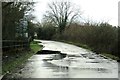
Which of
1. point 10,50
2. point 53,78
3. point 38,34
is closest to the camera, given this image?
point 53,78

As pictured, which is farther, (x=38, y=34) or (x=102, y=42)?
(x=38, y=34)

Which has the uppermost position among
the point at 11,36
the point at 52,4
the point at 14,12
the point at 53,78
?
the point at 52,4

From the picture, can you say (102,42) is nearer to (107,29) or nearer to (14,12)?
(107,29)

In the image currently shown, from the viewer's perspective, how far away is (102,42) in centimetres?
3231

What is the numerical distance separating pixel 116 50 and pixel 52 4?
7435 centimetres

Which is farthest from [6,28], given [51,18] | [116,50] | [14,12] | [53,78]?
[51,18]

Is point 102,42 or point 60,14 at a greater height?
point 60,14

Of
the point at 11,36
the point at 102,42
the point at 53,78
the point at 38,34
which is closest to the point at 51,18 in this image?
the point at 38,34

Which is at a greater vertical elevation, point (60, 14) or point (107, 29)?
point (60, 14)

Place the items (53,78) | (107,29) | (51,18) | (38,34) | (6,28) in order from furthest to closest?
1. (38,34)
2. (51,18)
3. (107,29)
4. (6,28)
5. (53,78)

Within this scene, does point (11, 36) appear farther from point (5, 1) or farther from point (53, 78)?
point (53, 78)

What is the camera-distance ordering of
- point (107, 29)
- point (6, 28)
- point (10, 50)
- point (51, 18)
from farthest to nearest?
point (51, 18) < point (107, 29) < point (10, 50) < point (6, 28)

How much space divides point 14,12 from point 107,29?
39.9 ft

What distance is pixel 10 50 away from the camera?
2386cm
